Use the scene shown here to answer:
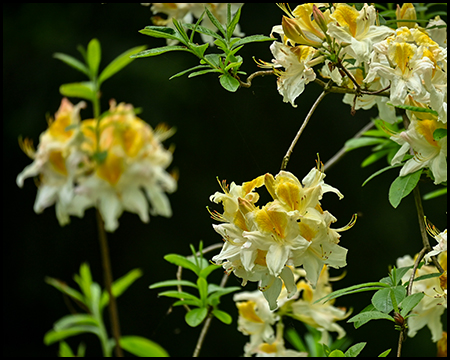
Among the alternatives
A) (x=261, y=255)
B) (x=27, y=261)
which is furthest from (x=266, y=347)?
(x=27, y=261)

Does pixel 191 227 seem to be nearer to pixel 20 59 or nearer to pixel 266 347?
pixel 20 59

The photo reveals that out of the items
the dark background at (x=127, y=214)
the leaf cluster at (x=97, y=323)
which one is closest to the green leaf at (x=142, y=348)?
the leaf cluster at (x=97, y=323)

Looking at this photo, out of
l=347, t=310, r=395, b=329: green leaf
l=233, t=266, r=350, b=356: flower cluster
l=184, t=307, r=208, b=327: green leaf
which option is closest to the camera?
l=347, t=310, r=395, b=329: green leaf

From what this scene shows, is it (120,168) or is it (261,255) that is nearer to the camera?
(261,255)

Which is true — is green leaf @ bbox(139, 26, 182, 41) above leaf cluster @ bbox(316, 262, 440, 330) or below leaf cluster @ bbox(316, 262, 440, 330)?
above

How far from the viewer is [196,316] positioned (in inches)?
19.7

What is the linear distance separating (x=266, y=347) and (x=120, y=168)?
0.39 metres

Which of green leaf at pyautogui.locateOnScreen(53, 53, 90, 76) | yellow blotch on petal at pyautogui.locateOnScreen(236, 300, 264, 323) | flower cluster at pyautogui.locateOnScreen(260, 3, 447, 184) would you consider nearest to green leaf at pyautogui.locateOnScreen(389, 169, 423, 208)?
flower cluster at pyautogui.locateOnScreen(260, 3, 447, 184)

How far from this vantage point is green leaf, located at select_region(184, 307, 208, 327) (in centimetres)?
49

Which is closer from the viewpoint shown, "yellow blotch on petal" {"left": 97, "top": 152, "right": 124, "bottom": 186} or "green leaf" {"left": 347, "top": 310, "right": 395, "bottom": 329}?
"green leaf" {"left": 347, "top": 310, "right": 395, "bottom": 329}

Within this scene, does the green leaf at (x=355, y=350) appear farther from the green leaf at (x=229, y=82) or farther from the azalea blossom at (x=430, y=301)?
the green leaf at (x=229, y=82)

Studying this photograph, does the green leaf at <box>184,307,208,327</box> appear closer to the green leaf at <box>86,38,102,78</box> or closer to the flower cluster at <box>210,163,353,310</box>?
the flower cluster at <box>210,163,353,310</box>

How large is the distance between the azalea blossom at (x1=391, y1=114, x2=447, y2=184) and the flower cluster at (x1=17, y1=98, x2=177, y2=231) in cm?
48

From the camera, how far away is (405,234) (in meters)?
1.66
